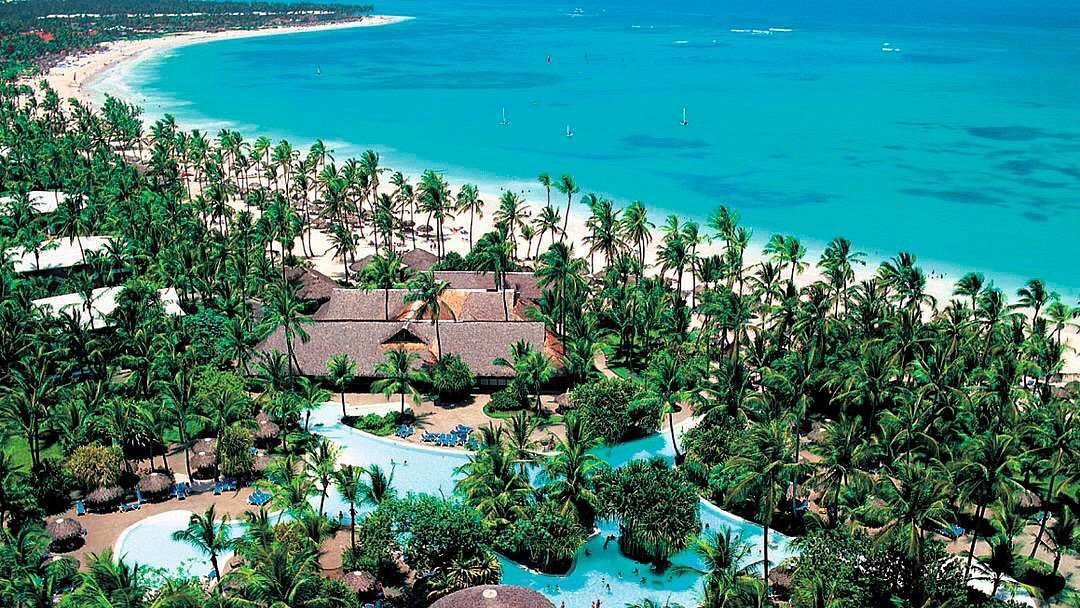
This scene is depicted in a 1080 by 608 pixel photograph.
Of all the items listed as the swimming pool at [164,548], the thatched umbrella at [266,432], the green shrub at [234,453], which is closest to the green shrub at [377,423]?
the thatched umbrella at [266,432]

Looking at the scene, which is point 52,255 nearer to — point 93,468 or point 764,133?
point 93,468

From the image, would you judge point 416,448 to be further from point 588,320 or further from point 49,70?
point 49,70

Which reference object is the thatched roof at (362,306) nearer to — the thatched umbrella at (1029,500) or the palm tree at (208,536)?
the palm tree at (208,536)

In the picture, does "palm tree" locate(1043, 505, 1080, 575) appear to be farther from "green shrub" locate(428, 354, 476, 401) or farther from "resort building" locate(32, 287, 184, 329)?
"resort building" locate(32, 287, 184, 329)

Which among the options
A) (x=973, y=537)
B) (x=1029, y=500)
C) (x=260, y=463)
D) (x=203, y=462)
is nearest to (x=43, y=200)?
(x=203, y=462)

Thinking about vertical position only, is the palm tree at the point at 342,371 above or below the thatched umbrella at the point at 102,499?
above

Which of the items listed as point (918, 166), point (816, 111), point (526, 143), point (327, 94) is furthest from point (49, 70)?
point (918, 166)
